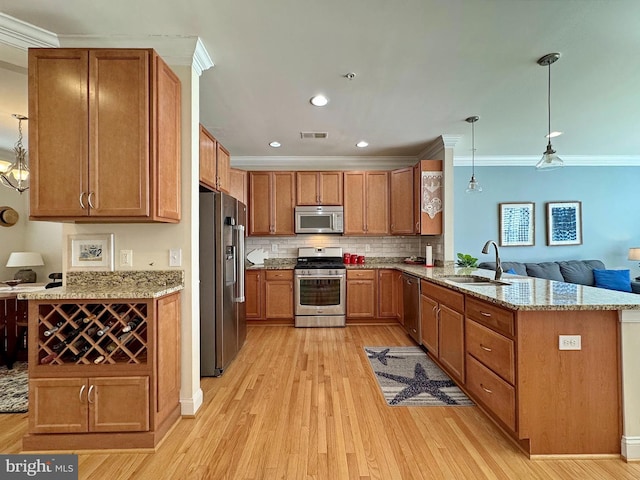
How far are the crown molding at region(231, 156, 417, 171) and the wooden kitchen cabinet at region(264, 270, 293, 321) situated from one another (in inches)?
69.8

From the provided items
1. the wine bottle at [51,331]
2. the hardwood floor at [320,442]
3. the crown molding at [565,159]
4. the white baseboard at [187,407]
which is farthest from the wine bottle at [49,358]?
the crown molding at [565,159]

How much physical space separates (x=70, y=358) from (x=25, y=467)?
54cm

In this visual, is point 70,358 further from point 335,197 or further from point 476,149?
point 476,149

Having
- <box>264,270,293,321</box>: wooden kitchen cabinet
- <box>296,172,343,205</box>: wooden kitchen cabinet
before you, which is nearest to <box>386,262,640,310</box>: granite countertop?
<box>264,270,293,321</box>: wooden kitchen cabinet

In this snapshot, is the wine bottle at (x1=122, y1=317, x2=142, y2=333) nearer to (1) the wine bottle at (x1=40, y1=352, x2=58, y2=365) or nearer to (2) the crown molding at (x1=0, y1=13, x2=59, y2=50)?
(1) the wine bottle at (x1=40, y1=352, x2=58, y2=365)

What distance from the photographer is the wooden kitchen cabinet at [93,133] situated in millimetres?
1802

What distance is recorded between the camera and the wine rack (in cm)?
177

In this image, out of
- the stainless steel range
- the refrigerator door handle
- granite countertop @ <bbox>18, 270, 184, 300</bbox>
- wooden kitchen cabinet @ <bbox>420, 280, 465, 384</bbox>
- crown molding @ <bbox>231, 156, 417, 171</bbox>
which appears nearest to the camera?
granite countertop @ <bbox>18, 270, 184, 300</bbox>

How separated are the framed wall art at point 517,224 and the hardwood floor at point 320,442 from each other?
3.72 m

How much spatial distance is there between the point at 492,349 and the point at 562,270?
3.88 m

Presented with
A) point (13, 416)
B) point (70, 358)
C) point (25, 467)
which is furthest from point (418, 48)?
point (13, 416)

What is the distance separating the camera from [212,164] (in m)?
2.85

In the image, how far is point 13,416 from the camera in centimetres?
215

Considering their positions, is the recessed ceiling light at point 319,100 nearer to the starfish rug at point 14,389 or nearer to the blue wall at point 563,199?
the blue wall at point 563,199
